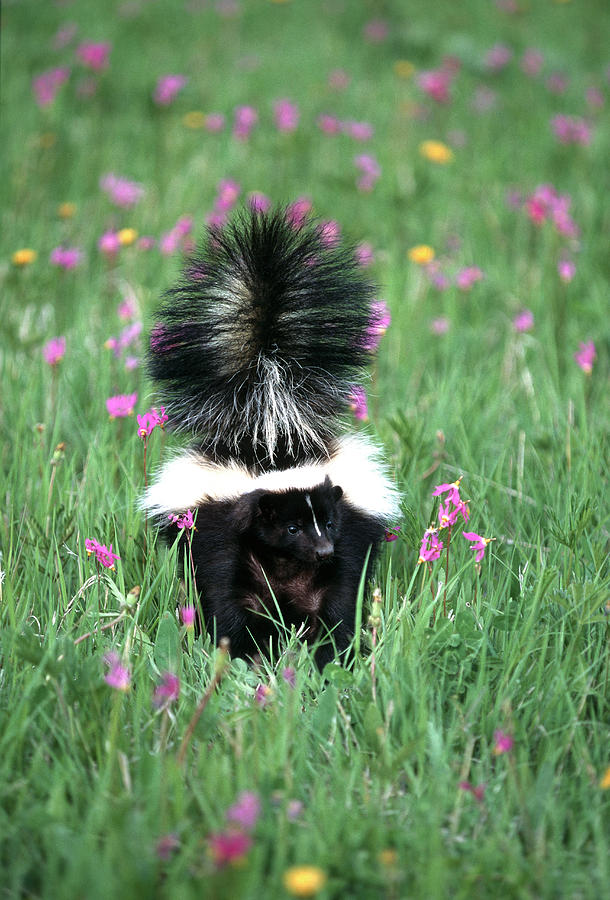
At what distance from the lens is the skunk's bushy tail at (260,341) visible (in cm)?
314

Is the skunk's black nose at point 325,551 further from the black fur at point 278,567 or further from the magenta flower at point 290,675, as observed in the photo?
the magenta flower at point 290,675

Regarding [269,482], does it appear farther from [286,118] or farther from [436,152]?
[436,152]

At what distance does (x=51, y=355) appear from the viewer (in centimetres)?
380

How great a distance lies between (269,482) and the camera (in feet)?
9.97

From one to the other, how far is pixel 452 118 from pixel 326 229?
552 cm

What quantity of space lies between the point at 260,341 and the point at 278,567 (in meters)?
0.79

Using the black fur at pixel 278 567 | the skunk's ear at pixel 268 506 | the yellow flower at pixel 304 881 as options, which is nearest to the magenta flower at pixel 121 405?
the black fur at pixel 278 567

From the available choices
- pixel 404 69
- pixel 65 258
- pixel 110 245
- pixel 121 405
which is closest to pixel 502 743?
pixel 121 405

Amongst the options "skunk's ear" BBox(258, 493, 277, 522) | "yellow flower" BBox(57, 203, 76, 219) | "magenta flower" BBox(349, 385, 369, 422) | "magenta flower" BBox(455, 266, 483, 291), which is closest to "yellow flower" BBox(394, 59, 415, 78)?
"yellow flower" BBox(57, 203, 76, 219)

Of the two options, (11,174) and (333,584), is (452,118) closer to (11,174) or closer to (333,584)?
(11,174)

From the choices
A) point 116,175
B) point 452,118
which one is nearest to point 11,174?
point 116,175

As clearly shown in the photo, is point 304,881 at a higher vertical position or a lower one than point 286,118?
lower

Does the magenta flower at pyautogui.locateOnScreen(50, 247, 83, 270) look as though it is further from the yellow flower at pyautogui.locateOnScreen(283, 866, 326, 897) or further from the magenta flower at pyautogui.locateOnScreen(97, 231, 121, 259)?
the yellow flower at pyautogui.locateOnScreen(283, 866, 326, 897)

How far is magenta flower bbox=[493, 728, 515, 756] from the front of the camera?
7.00ft
